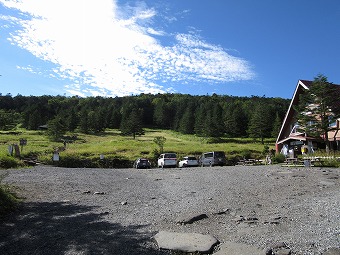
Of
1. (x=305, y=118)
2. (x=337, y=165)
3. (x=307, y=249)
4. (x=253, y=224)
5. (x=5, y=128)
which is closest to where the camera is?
(x=307, y=249)

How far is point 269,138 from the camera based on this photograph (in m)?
94.2

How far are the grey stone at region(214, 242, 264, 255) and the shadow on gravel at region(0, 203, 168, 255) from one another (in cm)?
113

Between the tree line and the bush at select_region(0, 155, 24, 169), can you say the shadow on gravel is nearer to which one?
the bush at select_region(0, 155, 24, 169)

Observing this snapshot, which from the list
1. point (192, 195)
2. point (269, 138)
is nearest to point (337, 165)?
point (192, 195)

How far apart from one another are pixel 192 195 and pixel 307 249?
20.2 feet

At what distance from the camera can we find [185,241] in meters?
5.92

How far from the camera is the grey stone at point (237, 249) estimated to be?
5323 millimetres

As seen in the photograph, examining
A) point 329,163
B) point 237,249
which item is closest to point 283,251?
point 237,249

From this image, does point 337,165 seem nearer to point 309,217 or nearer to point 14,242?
point 309,217

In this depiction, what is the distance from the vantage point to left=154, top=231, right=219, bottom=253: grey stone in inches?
219

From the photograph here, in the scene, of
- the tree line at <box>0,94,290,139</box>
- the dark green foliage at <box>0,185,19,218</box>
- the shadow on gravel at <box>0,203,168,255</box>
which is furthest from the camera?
the tree line at <box>0,94,290,139</box>

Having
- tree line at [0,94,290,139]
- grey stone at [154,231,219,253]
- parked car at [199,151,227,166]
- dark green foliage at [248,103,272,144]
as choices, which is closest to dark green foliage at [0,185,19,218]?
grey stone at [154,231,219,253]

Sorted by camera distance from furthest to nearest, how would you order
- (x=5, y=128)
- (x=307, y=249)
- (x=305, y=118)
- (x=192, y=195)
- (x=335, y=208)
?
(x=5, y=128) → (x=305, y=118) → (x=192, y=195) → (x=335, y=208) → (x=307, y=249)

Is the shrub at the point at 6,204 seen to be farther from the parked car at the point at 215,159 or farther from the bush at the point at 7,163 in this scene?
the parked car at the point at 215,159
